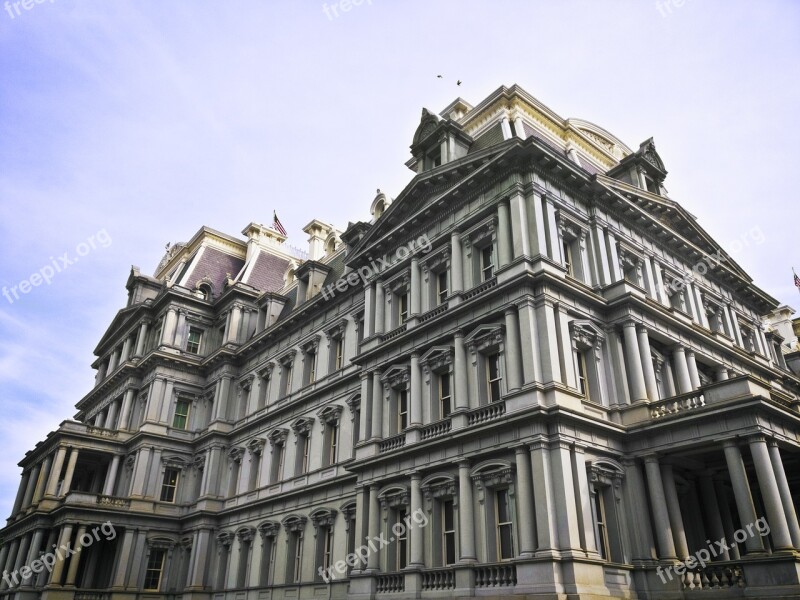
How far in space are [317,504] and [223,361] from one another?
13.7 m

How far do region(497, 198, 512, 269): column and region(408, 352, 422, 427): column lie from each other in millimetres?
4548

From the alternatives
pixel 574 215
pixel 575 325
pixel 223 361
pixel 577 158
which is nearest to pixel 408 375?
pixel 575 325

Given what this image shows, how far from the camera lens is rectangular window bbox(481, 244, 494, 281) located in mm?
22672

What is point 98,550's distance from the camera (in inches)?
1417

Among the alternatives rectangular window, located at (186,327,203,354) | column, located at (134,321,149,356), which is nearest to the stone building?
rectangular window, located at (186,327,203,354)

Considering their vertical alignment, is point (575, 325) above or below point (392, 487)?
above

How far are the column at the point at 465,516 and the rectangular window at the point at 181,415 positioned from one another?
2443cm

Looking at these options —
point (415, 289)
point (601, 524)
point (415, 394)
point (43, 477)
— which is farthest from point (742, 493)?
point (43, 477)

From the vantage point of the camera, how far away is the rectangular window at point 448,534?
1975cm

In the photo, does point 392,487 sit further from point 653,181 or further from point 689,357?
point 653,181

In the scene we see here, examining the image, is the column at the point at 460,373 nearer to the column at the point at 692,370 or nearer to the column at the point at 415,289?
the column at the point at 415,289

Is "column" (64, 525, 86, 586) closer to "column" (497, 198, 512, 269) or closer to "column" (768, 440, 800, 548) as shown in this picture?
"column" (497, 198, 512, 269)

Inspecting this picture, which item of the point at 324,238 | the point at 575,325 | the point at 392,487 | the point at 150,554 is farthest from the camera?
the point at 324,238

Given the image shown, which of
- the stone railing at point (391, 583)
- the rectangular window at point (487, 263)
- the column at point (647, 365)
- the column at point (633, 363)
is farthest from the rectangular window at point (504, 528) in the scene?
the rectangular window at point (487, 263)
